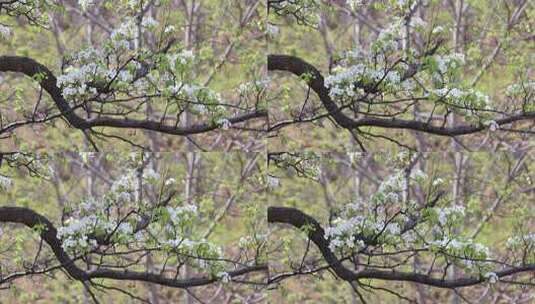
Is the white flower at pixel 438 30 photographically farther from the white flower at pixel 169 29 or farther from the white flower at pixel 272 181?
the white flower at pixel 169 29

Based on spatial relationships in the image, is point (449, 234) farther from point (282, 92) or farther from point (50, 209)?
point (50, 209)

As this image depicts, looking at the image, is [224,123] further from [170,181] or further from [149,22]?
[149,22]

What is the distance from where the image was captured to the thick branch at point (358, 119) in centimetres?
413

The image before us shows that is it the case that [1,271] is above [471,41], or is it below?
below

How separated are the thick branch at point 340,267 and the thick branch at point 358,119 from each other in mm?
465

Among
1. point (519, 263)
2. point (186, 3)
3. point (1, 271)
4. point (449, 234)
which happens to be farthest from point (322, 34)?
Result: point (1, 271)

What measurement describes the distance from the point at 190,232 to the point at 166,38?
0.87 meters

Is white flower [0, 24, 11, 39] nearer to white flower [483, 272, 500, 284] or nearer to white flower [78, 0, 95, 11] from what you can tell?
white flower [78, 0, 95, 11]

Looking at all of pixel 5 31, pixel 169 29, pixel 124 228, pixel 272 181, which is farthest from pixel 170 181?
pixel 5 31

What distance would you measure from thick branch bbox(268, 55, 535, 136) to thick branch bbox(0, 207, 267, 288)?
766 mm

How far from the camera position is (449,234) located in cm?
412

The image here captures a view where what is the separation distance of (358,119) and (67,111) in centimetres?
128

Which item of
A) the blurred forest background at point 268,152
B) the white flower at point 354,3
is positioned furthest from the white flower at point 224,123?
the white flower at point 354,3

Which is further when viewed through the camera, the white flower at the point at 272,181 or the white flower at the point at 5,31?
the white flower at the point at 272,181
